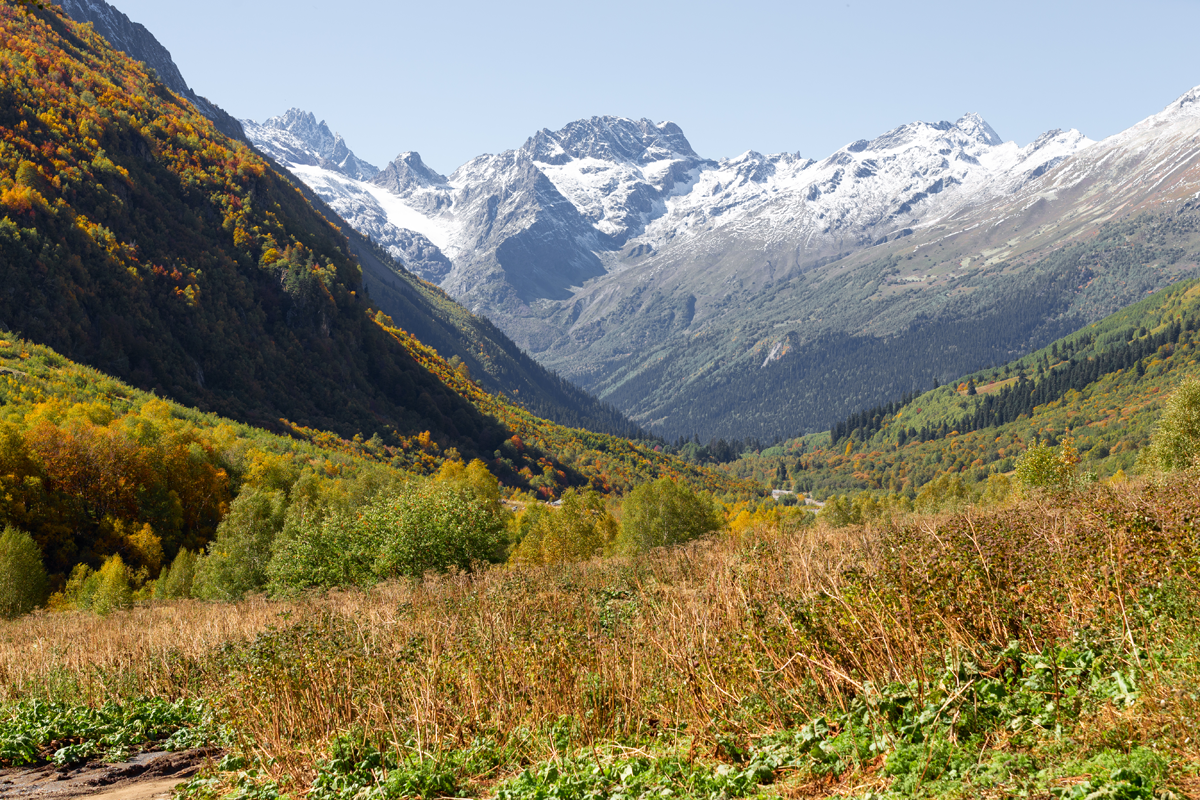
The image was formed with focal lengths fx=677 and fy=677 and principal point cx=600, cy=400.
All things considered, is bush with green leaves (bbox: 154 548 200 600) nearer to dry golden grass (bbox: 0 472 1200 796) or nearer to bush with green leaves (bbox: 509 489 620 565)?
bush with green leaves (bbox: 509 489 620 565)

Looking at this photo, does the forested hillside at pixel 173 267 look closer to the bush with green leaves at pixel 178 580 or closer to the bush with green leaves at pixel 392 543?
the bush with green leaves at pixel 178 580

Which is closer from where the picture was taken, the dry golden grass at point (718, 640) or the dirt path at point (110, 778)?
the dry golden grass at point (718, 640)

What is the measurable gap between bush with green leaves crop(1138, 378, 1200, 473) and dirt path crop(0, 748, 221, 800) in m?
61.7

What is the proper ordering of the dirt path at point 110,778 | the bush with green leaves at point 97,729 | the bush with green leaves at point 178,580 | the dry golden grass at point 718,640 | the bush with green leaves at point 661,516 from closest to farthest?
1. the dry golden grass at point 718,640
2. the dirt path at point 110,778
3. the bush with green leaves at point 97,729
4. the bush with green leaves at point 178,580
5. the bush with green leaves at point 661,516

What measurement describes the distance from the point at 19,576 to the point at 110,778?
42553 mm

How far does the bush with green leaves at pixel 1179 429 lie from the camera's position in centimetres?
5200

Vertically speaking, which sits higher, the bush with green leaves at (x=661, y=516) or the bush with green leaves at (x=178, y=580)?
the bush with green leaves at (x=178, y=580)

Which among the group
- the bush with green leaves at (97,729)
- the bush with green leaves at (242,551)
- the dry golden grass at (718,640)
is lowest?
the bush with green leaves at (242,551)

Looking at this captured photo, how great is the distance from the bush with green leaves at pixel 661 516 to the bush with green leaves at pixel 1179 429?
116 feet

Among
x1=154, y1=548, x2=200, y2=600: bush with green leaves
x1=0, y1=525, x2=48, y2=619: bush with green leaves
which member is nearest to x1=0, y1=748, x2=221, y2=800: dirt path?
x1=0, y1=525, x2=48, y2=619: bush with green leaves

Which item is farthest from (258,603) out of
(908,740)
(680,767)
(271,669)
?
(908,740)

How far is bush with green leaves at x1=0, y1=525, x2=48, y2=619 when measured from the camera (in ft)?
140

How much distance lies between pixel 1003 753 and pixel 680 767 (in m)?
3.78

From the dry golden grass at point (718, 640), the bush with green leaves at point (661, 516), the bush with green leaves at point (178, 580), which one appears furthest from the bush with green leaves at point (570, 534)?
the dry golden grass at point (718, 640)
